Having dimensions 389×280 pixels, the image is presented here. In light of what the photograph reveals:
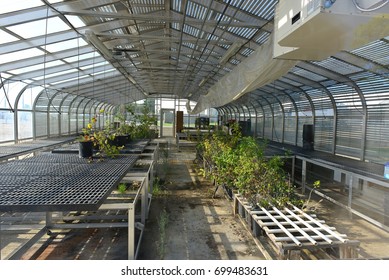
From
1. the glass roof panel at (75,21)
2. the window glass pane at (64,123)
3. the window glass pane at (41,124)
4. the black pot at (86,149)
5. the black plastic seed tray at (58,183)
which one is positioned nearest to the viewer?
the black plastic seed tray at (58,183)

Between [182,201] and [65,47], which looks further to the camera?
[65,47]

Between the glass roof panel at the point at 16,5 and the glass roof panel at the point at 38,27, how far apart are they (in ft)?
1.44

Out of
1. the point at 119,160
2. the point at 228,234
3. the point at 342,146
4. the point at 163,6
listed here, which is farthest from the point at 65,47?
the point at 342,146

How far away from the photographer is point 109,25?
16.5 feet

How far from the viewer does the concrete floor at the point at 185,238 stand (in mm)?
2900

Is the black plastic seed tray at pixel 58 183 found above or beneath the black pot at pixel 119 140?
beneath

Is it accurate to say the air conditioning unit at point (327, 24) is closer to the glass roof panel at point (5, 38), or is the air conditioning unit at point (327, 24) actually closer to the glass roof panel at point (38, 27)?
the glass roof panel at point (38, 27)

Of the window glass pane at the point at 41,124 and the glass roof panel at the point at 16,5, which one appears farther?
the window glass pane at the point at 41,124

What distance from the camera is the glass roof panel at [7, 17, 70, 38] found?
3980mm

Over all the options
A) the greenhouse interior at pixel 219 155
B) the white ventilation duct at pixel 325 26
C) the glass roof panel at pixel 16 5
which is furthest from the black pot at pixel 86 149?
the white ventilation duct at pixel 325 26

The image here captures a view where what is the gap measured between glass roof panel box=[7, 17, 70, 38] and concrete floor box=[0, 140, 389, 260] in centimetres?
288

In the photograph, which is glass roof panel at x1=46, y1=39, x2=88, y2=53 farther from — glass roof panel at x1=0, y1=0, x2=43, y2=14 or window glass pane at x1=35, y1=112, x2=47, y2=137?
window glass pane at x1=35, y1=112, x2=47, y2=137
